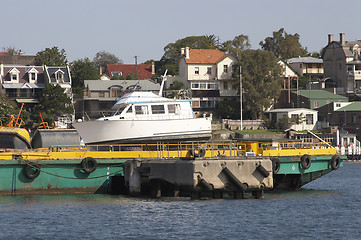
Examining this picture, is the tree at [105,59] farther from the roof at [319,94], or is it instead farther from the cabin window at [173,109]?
the cabin window at [173,109]

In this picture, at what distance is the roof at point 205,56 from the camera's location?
10162 cm

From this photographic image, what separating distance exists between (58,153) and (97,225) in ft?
27.4

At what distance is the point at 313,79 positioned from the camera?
121m

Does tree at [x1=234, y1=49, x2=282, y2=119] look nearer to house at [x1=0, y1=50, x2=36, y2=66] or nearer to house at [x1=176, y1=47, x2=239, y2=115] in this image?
house at [x1=176, y1=47, x2=239, y2=115]

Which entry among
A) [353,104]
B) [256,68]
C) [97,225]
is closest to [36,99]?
[256,68]

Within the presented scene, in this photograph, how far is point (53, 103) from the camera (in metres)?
86.2

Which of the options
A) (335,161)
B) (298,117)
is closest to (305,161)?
Answer: (335,161)

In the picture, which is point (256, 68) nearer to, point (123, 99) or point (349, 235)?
point (123, 99)

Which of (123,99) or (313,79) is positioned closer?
(123,99)

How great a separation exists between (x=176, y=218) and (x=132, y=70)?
90.2 meters

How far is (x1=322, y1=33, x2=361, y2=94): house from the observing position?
370ft

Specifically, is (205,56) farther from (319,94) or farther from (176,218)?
(176,218)

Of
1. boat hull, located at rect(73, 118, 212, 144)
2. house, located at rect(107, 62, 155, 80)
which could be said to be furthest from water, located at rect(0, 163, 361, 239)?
house, located at rect(107, 62, 155, 80)

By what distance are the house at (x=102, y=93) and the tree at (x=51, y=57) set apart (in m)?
8.10
